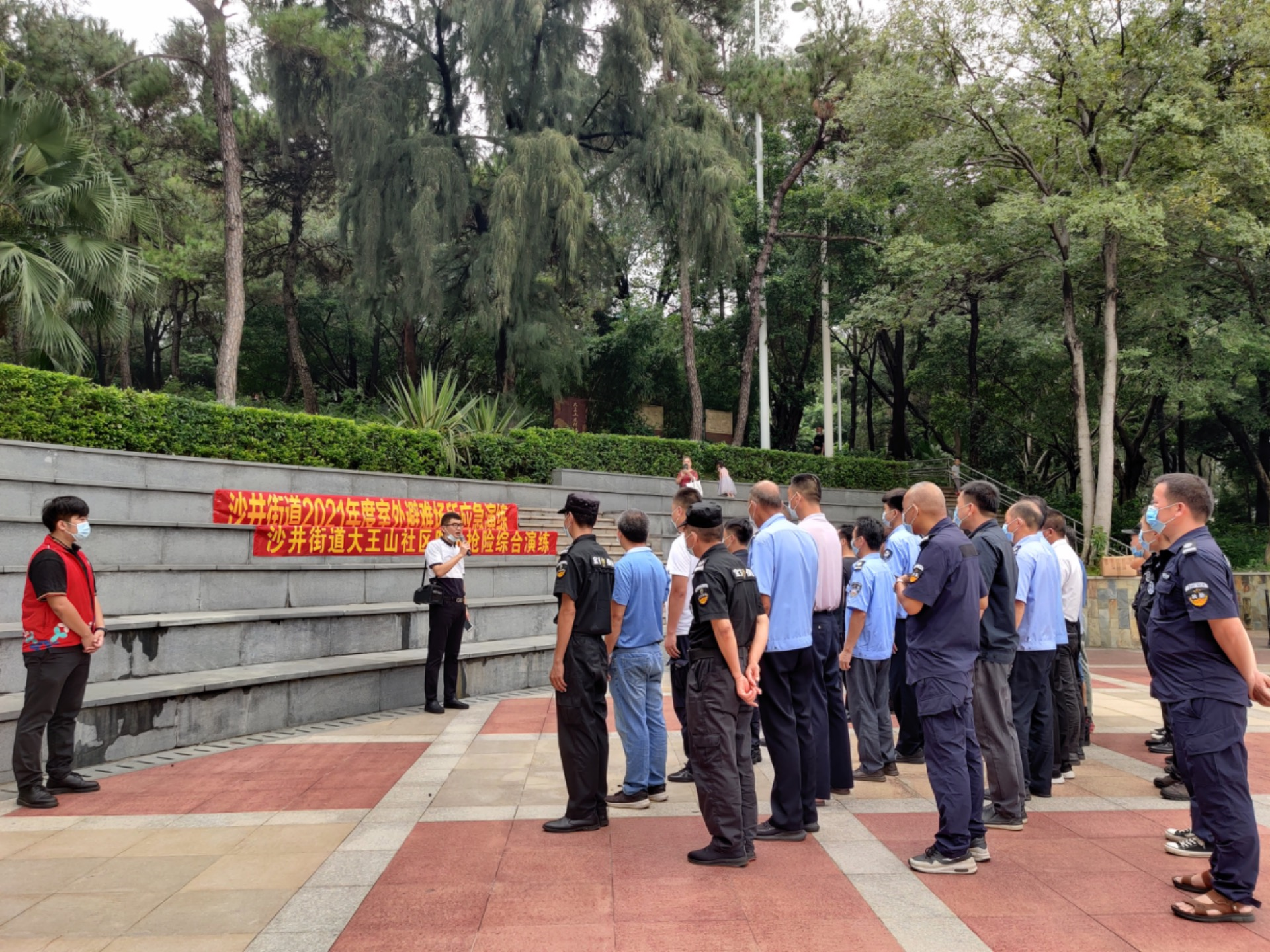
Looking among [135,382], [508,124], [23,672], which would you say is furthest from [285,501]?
[135,382]

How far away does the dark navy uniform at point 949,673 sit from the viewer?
180 inches

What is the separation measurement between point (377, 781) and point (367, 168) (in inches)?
583

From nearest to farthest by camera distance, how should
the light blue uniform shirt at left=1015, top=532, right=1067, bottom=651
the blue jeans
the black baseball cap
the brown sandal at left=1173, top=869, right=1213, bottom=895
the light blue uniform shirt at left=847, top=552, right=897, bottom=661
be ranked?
the brown sandal at left=1173, top=869, right=1213, bottom=895 < the black baseball cap < the blue jeans < the light blue uniform shirt at left=1015, top=532, right=1067, bottom=651 < the light blue uniform shirt at left=847, top=552, right=897, bottom=661

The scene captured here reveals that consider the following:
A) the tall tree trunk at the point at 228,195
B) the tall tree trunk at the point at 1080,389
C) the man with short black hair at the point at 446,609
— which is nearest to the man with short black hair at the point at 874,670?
the man with short black hair at the point at 446,609

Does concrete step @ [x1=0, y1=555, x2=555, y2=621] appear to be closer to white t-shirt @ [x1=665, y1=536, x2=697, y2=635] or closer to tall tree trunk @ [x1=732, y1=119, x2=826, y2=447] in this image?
white t-shirt @ [x1=665, y1=536, x2=697, y2=635]

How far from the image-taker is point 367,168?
18.3m

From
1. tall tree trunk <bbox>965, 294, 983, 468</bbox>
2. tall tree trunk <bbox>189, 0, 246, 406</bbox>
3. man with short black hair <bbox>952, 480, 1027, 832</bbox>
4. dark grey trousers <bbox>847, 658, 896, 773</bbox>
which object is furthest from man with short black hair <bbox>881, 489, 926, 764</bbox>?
tall tree trunk <bbox>965, 294, 983, 468</bbox>

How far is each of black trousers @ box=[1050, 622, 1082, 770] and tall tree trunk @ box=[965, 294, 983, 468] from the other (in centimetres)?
1881

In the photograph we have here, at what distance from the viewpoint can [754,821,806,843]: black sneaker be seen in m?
5.06

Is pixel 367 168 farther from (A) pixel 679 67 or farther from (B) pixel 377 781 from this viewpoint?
(B) pixel 377 781

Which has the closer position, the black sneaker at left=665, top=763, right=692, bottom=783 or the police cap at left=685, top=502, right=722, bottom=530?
the police cap at left=685, top=502, right=722, bottom=530

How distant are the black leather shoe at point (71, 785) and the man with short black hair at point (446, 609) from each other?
333 centimetres

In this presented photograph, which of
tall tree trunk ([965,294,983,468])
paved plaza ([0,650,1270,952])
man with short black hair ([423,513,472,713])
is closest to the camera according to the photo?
paved plaza ([0,650,1270,952])

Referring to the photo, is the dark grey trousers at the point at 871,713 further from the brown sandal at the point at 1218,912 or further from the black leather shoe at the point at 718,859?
the brown sandal at the point at 1218,912
